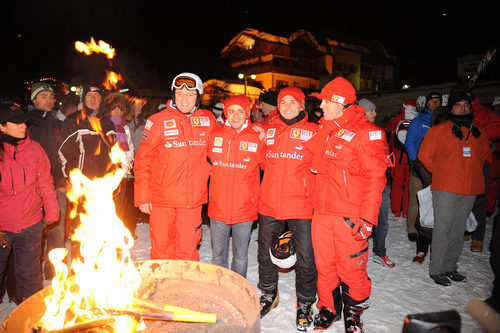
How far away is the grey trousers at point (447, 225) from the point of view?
443 cm

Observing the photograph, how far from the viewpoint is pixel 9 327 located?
72.5 inches

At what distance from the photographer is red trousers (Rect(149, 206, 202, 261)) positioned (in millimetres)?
3795

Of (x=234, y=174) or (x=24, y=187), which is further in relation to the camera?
(x=234, y=174)

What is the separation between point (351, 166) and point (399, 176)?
528 cm

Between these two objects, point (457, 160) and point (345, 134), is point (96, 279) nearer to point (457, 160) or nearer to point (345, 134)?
point (345, 134)

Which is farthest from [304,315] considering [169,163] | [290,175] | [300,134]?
[169,163]

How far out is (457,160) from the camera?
4367 millimetres

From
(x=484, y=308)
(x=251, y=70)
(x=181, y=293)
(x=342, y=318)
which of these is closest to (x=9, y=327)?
(x=181, y=293)

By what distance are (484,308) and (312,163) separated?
2454 mm

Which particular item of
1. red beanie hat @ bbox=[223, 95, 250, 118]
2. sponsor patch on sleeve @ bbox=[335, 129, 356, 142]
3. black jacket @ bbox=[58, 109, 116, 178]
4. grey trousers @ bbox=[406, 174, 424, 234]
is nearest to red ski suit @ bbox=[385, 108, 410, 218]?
grey trousers @ bbox=[406, 174, 424, 234]

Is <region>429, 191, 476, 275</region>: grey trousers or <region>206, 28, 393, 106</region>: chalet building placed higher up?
<region>206, 28, 393, 106</region>: chalet building

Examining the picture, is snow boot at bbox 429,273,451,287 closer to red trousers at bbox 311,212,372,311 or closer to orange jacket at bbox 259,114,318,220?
red trousers at bbox 311,212,372,311

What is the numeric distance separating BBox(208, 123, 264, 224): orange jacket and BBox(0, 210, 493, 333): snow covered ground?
1.38 meters

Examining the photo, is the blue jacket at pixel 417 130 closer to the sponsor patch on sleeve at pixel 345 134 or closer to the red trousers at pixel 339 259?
the sponsor patch on sleeve at pixel 345 134
